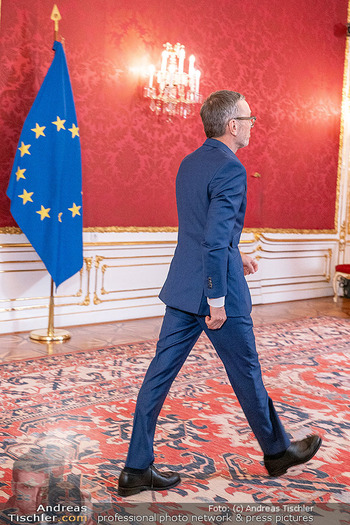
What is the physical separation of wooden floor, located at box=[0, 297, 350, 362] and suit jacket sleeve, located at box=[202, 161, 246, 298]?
7.96 ft

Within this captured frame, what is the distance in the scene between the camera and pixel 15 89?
4805 mm

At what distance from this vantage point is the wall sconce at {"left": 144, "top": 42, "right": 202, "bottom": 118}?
18.9 ft

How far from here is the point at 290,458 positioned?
237 cm

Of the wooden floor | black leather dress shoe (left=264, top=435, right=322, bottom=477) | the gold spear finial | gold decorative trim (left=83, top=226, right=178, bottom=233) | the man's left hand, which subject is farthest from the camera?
gold decorative trim (left=83, top=226, right=178, bottom=233)

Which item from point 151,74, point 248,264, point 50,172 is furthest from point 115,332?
point 248,264

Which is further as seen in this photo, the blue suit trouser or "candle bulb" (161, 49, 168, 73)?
"candle bulb" (161, 49, 168, 73)

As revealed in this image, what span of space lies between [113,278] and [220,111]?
3.60m

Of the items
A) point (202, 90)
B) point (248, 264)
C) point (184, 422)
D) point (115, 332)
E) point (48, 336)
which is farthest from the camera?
point (202, 90)

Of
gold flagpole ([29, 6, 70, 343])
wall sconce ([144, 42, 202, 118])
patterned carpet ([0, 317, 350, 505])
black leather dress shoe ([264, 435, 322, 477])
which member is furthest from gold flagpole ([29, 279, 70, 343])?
black leather dress shoe ([264, 435, 322, 477])

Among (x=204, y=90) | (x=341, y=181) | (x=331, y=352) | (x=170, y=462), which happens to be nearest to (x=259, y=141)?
(x=204, y=90)

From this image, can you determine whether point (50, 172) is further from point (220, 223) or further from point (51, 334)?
point (220, 223)

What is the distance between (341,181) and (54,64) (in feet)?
16.2

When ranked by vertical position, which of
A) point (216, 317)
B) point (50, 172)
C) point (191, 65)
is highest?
point (191, 65)

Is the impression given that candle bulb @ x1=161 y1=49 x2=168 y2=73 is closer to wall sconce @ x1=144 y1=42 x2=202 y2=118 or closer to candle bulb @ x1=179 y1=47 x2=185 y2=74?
wall sconce @ x1=144 y1=42 x2=202 y2=118
